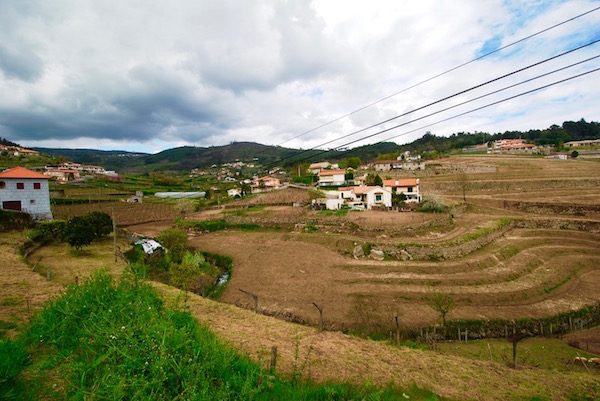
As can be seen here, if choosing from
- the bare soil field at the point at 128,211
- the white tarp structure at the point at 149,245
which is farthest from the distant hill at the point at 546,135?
the white tarp structure at the point at 149,245

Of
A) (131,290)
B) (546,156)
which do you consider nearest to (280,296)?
(131,290)

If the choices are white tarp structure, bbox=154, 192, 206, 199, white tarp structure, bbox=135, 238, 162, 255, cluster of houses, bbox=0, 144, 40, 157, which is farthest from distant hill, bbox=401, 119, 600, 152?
cluster of houses, bbox=0, 144, 40, 157

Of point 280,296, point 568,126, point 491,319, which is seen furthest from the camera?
point 568,126

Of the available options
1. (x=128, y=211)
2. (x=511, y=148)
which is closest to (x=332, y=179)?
(x=128, y=211)

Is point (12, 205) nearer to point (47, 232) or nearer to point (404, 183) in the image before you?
point (47, 232)

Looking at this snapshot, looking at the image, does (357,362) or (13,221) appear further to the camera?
(13,221)

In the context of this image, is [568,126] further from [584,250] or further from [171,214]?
[171,214]

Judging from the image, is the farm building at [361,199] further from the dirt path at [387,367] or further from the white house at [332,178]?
Answer: the dirt path at [387,367]

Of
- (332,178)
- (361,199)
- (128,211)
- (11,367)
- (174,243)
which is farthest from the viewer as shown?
(332,178)
